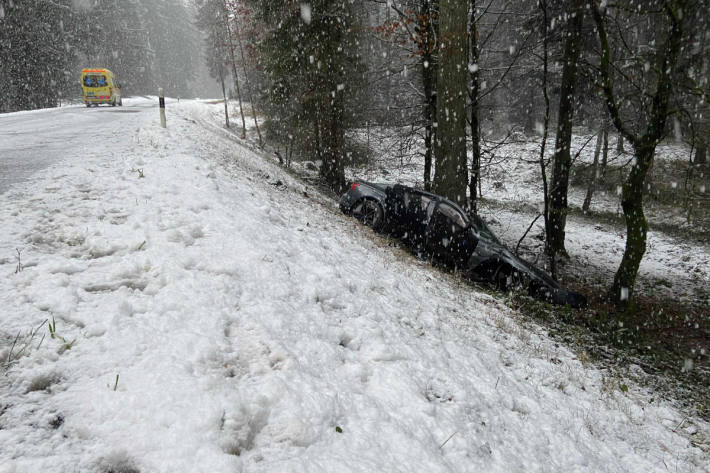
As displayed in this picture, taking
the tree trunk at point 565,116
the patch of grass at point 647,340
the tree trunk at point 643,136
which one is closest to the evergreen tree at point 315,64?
the tree trunk at point 565,116

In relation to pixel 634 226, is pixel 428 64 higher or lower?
higher

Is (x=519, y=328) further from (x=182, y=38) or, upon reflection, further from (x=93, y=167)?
(x=182, y=38)

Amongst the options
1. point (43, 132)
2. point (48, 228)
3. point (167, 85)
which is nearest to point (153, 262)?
point (48, 228)

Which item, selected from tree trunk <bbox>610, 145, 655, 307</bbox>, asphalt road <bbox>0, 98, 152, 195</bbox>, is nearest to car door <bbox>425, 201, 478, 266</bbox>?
tree trunk <bbox>610, 145, 655, 307</bbox>

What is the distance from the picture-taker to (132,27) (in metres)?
55.3

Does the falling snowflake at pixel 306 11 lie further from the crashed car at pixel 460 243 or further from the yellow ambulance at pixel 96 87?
the yellow ambulance at pixel 96 87

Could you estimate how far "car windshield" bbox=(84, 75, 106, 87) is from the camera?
75.8 ft

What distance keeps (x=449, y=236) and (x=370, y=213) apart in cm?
251

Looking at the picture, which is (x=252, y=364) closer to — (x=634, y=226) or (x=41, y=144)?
(x=41, y=144)

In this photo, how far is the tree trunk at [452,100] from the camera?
8.24 metres

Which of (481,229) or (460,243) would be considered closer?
(460,243)

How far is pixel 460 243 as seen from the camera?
7.62 meters

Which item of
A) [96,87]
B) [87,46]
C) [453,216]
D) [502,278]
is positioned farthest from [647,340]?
[87,46]

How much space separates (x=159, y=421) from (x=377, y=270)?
3779 mm
